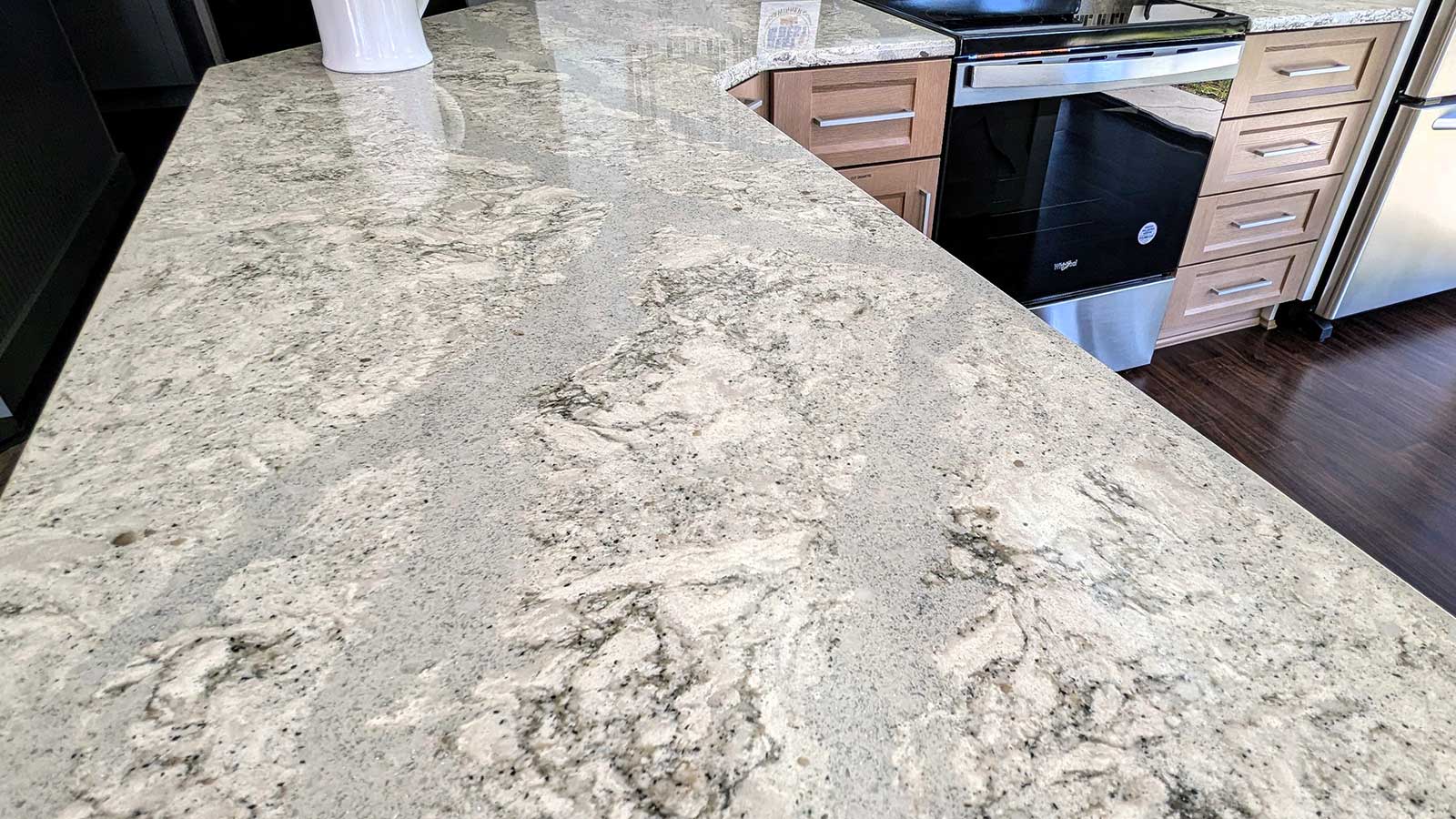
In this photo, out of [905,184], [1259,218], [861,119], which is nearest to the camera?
[861,119]

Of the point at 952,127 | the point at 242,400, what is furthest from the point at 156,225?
the point at 952,127

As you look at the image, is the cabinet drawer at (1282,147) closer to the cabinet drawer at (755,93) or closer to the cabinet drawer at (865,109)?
the cabinet drawer at (865,109)

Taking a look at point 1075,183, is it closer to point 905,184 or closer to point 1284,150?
point 905,184

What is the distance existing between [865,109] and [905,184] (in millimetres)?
201

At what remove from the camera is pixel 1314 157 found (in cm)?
220

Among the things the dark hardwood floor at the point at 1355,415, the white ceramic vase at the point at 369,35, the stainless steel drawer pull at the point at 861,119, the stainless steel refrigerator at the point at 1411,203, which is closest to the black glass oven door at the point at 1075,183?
the stainless steel drawer pull at the point at 861,119

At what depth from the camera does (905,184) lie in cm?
181

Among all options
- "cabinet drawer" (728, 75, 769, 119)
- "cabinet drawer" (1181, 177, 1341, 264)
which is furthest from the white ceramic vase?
"cabinet drawer" (1181, 177, 1341, 264)

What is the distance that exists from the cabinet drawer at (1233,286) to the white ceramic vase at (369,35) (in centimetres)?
191

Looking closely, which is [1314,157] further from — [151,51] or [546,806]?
[151,51]

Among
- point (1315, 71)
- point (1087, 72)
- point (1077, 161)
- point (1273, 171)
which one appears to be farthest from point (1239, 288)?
point (1087, 72)

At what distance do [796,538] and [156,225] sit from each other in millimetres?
732

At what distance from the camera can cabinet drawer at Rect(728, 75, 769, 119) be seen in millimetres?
1501

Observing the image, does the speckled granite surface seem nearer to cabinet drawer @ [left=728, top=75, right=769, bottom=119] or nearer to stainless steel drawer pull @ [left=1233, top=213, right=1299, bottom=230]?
stainless steel drawer pull @ [left=1233, top=213, right=1299, bottom=230]
